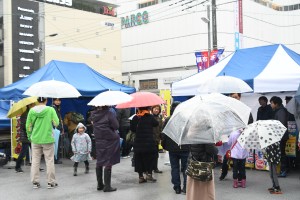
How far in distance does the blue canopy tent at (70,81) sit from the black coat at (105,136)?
435 cm

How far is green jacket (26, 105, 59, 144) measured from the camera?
22.4ft

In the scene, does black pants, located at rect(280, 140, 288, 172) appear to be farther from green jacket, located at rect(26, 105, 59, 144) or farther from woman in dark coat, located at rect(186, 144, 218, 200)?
green jacket, located at rect(26, 105, 59, 144)

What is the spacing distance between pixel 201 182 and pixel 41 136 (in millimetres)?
3401

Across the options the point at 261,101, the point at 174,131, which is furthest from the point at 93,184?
the point at 261,101

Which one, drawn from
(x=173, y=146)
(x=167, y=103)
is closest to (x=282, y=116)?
(x=173, y=146)

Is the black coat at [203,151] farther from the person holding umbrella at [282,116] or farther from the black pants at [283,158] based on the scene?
the black pants at [283,158]

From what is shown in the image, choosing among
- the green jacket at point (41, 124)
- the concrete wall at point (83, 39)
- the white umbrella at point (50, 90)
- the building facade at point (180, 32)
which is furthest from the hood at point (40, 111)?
the concrete wall at point (83, 39)

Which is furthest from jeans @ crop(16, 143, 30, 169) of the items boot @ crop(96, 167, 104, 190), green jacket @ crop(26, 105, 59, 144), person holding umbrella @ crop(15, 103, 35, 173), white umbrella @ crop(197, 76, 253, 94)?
white umbrella @ crop(197, 76, 253, 94)

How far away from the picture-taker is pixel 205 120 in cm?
434

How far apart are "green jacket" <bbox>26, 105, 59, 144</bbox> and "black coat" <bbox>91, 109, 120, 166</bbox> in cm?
91

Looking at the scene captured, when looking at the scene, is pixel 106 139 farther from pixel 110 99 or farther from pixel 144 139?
pixel 144 139

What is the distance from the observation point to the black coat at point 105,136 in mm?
6582

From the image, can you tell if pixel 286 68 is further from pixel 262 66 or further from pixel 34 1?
pixel 34 1

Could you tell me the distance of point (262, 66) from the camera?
8719 millimetres
